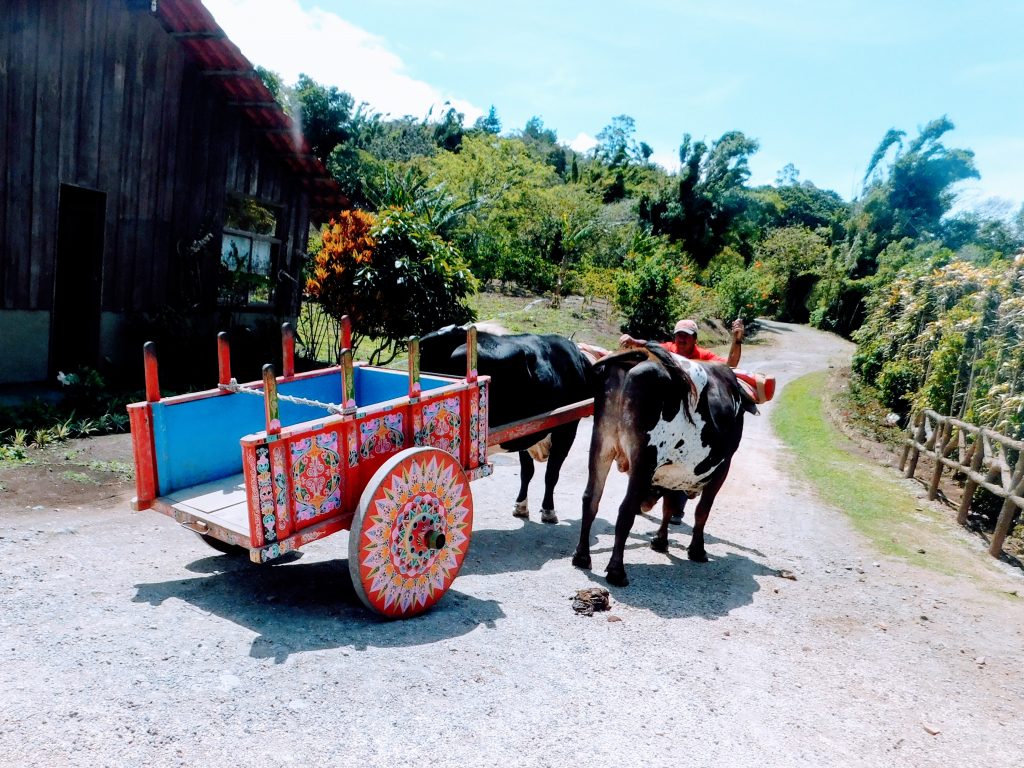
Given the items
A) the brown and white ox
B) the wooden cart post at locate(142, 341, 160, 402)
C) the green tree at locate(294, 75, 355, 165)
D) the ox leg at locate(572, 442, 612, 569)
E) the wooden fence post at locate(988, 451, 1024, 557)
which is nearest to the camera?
the wooden cart post at locate(142, 341, 160, 402)

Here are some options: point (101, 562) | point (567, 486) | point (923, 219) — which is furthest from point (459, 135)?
point (101, 562)

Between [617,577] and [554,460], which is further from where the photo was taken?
[554,460]

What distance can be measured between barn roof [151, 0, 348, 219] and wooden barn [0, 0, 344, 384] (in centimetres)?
2

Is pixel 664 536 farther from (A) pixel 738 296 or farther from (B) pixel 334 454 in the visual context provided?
(A) pixel 738 296

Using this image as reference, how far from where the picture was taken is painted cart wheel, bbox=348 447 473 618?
3.65 metres

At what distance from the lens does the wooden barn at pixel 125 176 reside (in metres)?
7.64

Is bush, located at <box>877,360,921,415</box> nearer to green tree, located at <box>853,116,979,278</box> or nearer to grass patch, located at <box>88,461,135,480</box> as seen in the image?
grass patch, located at <box>88,461,135,480</box>

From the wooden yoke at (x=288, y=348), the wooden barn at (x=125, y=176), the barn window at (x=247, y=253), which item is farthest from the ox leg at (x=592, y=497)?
the barn window at (x=247, y=253)

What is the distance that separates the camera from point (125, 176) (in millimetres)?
8609

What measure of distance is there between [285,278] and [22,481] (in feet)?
18.7

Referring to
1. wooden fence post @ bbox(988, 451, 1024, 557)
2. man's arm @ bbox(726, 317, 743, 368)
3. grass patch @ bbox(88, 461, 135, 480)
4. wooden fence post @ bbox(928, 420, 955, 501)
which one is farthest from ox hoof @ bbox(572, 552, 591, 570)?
wooden fence post @ bbox(928, 420, 955, 501)

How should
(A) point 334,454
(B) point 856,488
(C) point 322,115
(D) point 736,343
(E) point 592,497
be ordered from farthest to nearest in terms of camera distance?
(C) point 322,115 < (B) point 856,488 < (D) point 736,343 < (E) point 592,497 < (A) point 334,454

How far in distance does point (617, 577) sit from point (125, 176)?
746 cm

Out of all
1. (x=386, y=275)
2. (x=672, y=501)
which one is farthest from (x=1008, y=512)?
(x=386, y=275)
